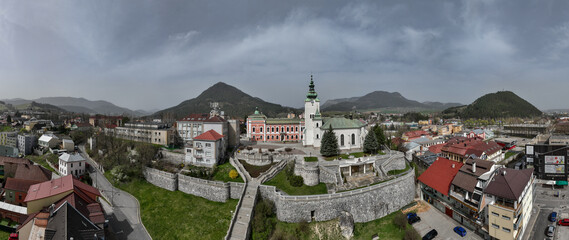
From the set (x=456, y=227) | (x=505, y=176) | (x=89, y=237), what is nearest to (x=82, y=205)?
(x=89, y=237)

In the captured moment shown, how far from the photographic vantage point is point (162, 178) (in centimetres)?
3878

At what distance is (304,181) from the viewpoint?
34906 mm

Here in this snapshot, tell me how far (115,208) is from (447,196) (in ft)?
150

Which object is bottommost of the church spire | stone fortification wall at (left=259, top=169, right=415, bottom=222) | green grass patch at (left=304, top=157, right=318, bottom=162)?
stone fortification wall at (left=259, top=169, right=415, bottom=222)

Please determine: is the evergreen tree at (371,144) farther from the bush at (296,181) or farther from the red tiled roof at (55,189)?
the red tiled roof at (55,189)

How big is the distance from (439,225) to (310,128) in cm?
2691

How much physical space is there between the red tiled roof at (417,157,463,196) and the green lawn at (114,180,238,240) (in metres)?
28.1

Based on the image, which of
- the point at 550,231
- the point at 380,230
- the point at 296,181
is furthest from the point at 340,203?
the point at 550,231

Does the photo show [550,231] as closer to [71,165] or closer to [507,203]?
[507,203]

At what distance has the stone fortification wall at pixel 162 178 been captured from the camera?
Result: 37438 millimetres

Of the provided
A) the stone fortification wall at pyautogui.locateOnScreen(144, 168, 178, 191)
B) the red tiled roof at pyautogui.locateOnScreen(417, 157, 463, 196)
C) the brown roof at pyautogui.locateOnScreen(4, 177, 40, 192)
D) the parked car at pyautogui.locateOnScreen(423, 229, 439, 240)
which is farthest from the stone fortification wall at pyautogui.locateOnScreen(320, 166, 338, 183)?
the brown roof at pyautogui.locateOnScreen(4, 177, 40, 192)

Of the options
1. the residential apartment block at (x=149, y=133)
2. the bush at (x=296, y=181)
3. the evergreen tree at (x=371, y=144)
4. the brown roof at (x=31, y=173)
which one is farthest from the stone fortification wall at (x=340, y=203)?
the brown roof at (x=31, y=173)

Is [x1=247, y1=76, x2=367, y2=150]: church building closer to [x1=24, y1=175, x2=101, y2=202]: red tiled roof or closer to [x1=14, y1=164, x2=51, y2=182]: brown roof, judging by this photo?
[x1=24, y1=175, x2=101, y2=202]: red tiled roof

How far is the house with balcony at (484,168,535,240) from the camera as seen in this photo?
2611 centimetres
